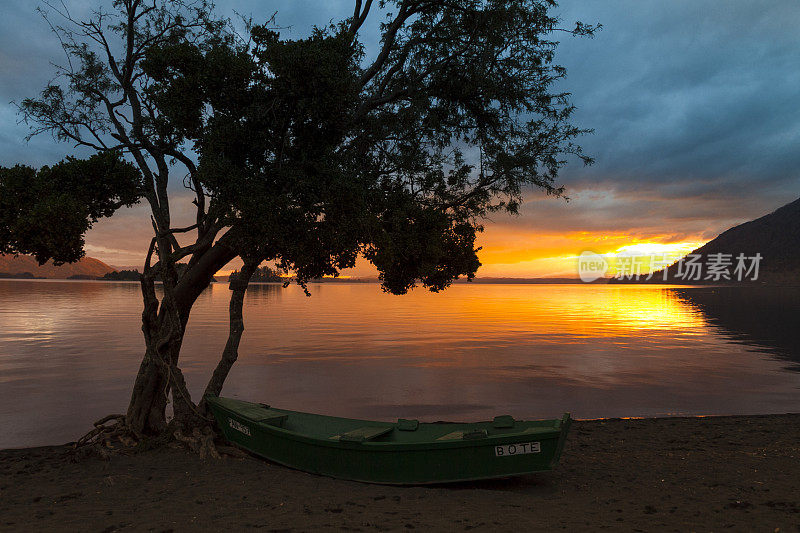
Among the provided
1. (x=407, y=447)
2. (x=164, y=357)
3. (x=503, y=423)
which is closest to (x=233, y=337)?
(x=164, y=357)

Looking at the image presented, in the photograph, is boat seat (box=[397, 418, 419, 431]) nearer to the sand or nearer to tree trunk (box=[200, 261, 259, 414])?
the sand

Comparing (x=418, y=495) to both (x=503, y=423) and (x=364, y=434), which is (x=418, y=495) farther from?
(x=503, y=423)

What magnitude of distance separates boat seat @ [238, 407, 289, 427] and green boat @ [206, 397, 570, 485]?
25 mm

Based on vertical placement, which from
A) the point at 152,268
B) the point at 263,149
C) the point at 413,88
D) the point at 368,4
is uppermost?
the point at 368,4

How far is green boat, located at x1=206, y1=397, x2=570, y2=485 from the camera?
410 inches

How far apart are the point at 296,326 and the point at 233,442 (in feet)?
157

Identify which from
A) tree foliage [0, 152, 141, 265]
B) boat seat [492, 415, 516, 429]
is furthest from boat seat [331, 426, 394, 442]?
tree foliage [0, 152, 141, 265]

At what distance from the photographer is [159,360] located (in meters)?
14.7

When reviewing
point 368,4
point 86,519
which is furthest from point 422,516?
point 368,4

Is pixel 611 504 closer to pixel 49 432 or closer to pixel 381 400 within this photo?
pixel 381 400

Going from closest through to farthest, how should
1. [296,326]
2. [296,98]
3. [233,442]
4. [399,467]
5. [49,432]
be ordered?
[399,467]
[296,98]
[233,442]
[49,432]
[296,326]

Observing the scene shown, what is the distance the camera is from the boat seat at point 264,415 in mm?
12969

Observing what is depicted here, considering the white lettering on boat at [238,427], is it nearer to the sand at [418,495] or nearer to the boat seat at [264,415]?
the boat seat at [264,415]

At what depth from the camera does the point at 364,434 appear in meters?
11.8
